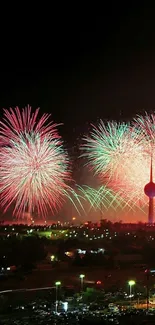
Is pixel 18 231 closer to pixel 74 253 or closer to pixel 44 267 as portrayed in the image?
pixel 74 253

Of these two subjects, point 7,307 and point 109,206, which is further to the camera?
point 109,206

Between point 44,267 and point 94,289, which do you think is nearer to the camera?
point 94,289

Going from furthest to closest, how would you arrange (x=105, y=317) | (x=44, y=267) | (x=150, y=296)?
(x=44, y=267) < (x=150, y=296) < (x=105, y=317)

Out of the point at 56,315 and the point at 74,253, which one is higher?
the point at 74,253

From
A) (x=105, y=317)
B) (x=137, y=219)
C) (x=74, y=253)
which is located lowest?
(x=105, y=317)

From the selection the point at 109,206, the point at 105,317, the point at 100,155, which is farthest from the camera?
the point at 109,206

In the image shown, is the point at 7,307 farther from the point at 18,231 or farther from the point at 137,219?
the point at 137,219

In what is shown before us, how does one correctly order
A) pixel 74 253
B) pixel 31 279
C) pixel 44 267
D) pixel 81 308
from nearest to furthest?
pixel 81 308 < pixel 31 279 < pixel 44 267 < pixel 74 253

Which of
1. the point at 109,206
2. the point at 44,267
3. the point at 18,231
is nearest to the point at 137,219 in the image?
the point at 109,206

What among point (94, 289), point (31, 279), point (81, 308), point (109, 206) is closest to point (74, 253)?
point (31, 279)
